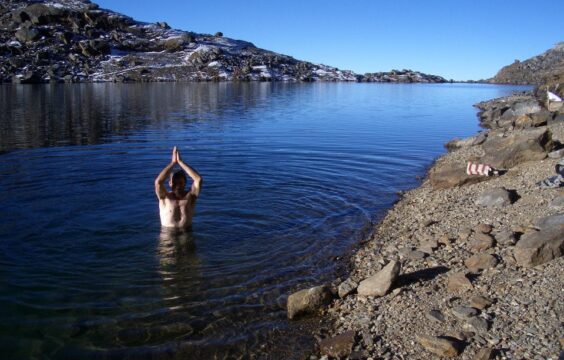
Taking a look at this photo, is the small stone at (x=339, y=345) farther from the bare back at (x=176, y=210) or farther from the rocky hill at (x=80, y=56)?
the rocky hill at (x=80, y=56)

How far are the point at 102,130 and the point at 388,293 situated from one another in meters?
30.0

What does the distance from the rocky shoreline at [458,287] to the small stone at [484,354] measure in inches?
0.5

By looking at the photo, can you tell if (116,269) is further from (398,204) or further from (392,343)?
(398,204)

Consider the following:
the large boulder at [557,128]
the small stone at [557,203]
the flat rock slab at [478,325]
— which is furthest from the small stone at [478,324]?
the large boulder at [557,128]

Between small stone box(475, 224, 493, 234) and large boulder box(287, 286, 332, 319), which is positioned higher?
small stone box(475, 224, 493, 234)

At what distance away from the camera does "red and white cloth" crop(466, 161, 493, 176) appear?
16141 millimetres

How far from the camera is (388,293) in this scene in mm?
8984

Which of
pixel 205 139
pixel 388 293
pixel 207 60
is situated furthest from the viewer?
pixel 207 60

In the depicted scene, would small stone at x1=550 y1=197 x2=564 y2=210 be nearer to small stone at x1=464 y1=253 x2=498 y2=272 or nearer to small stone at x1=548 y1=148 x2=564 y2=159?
small stone at x1=464 y1=253 x2=498 y2=272

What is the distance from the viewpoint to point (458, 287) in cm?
868

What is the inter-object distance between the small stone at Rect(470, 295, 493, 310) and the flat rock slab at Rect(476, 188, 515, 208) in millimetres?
5418

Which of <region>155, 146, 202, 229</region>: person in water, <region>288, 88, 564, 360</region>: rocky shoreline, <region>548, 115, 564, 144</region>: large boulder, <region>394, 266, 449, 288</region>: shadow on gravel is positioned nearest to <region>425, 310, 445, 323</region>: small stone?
<region>288, 88, 564, 360</region>: rocky shoreline

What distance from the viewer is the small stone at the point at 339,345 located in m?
7.45

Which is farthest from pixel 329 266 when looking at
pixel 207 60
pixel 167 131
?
pixel 207 60
